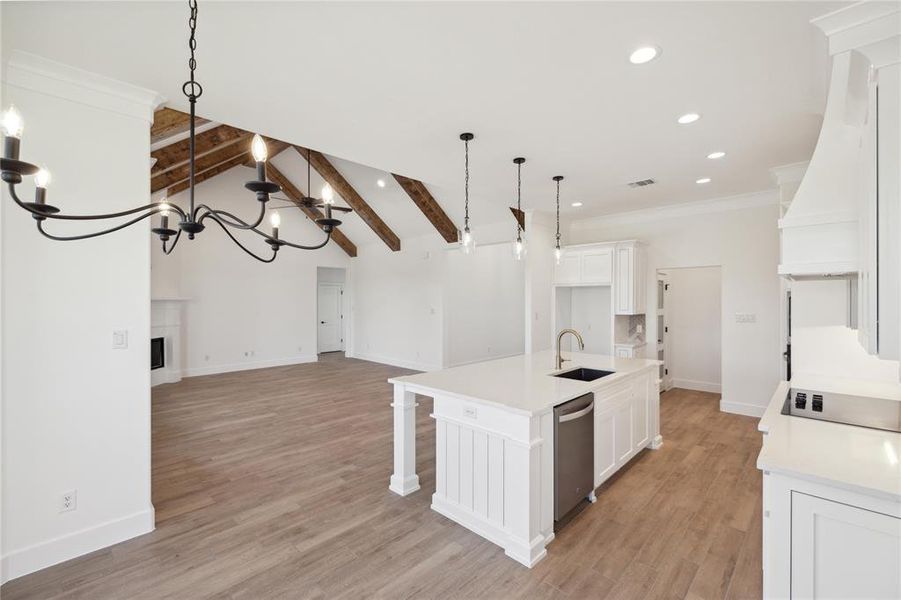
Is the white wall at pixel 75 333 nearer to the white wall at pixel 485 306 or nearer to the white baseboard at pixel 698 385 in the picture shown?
the white wall at pixel 485 306

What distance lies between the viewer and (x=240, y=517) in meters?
2.75

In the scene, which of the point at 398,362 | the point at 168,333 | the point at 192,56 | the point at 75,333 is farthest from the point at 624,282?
the point at 168,333

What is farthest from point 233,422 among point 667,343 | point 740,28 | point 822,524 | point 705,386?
point 705,386

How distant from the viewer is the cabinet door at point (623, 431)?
3223mm

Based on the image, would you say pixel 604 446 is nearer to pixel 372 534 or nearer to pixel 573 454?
pixel 573 454

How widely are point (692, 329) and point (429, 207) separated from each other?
4.85m

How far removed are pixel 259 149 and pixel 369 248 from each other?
27.8 ft

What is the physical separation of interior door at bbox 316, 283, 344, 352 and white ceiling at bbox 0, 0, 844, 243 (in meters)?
7.77

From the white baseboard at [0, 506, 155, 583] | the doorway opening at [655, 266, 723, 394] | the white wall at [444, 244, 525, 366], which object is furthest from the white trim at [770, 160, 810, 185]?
the white baseboard at [0, 506, 155, 583]

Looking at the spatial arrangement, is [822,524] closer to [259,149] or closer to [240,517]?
[259,149]

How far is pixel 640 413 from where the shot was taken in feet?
11.9

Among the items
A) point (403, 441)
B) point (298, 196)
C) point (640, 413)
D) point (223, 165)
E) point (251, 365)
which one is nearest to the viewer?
point (403, 441)

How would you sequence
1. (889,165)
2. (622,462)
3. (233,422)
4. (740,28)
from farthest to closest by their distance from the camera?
1. (233,422)
2. (622,462)
3. (740,28)
4. (889,165)

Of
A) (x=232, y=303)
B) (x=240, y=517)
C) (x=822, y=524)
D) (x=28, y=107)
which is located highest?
(x=28, y=107)
